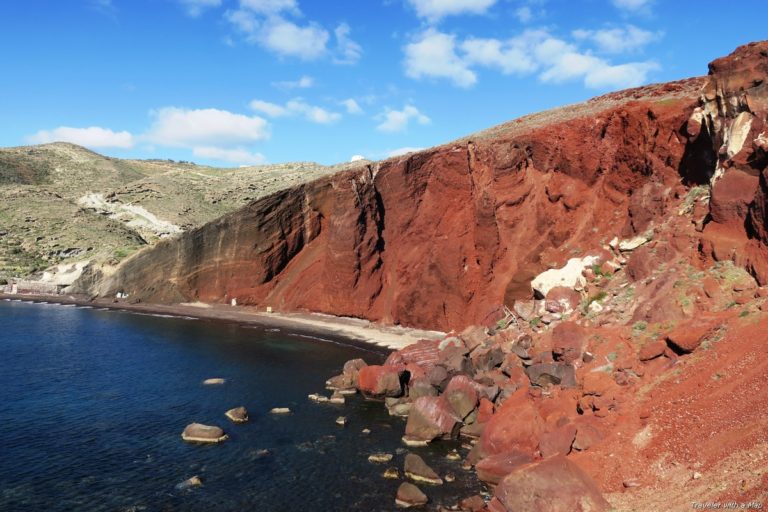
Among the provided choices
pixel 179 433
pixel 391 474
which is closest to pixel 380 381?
pixel 391 474

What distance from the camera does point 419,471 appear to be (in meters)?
21.7

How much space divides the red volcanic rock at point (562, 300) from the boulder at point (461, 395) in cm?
681

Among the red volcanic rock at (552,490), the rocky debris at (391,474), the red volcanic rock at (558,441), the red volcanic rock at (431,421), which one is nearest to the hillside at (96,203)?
the red volcanic rock at (431,421)

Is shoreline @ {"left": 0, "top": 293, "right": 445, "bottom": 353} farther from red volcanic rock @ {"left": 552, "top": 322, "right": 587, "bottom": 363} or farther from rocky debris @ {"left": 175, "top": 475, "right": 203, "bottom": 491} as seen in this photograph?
rocky debris @ {"left": 175, "top": 475, "right": 203, "bottom": 491}

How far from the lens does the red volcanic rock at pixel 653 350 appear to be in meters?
21.6

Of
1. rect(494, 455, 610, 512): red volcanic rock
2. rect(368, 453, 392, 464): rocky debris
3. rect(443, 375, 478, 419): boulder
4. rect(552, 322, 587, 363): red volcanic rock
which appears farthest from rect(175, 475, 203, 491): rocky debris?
rect(552, 322, 587, 363): red volcanic rock

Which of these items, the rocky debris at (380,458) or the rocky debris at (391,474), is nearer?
the rocky debris at (391,474)

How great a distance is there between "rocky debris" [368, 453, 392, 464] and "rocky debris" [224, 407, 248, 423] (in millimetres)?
8411

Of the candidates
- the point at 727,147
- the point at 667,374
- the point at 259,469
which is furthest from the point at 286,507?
the point at 727,147

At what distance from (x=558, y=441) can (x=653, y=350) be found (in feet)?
18.3

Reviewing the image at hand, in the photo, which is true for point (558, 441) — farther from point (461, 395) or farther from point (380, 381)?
point (380, 381)

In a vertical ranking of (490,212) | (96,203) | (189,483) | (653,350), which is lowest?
(189,483)

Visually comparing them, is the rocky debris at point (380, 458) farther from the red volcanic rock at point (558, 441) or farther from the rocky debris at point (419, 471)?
the red volcanic rock at point (558, 441)

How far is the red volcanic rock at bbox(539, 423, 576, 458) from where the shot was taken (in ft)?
67.4
